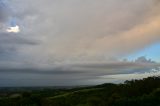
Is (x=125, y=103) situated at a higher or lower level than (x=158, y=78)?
lower

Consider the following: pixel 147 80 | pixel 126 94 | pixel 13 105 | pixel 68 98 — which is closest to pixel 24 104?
pixel 13 105

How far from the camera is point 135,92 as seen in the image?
7938cm

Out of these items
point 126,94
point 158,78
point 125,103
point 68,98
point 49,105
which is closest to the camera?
point 125,103

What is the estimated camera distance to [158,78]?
301 feet

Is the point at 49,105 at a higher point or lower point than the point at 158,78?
lower

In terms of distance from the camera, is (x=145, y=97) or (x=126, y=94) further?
(x=126, y=94)

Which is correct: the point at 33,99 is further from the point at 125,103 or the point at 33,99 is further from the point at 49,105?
the point at 125,103

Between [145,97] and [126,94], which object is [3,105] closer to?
[126,94]

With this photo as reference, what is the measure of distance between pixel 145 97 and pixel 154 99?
198 cm

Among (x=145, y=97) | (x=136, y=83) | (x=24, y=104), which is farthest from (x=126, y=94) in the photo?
(x=24, y=104)

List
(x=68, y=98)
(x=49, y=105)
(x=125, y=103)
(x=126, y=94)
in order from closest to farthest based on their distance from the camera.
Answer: (x=125, y=103) < (x=126, y=94) < (x=49, y=105) < (x=68, y=98)

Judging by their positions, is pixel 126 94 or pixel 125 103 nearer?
pixel 125 103

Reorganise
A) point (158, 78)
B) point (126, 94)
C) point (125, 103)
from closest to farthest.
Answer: point (125, 103) < point (126, 94) < point (158, 78)

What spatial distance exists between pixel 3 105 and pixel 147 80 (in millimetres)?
36000
